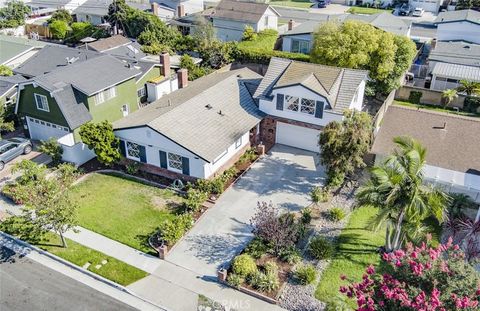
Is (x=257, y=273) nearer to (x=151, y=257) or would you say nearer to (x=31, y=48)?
(x=151, y=257)

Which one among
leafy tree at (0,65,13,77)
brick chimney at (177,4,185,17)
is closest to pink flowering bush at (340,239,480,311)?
leafy tree at (0,65,13,77)

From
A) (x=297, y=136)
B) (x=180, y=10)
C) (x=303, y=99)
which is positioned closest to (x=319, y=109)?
(x=303, y=99)

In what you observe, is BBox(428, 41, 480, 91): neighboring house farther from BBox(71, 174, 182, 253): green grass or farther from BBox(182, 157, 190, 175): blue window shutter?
BBox(71, 174, 182, 253): green grass

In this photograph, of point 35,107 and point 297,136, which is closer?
point 35,107

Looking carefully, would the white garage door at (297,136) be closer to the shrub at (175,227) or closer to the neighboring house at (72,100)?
the shrub at (175,227)

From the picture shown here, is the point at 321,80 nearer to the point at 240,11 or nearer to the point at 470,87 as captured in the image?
the point at 470,87

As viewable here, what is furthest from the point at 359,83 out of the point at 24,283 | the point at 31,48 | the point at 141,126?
the point at 31,48

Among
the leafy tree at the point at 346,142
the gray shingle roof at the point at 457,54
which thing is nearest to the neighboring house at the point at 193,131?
the leafy tree at the point at 346,142
